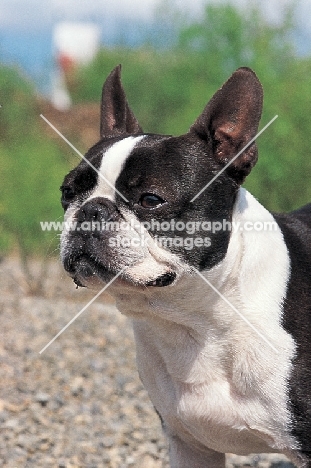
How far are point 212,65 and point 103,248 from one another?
36.8ft

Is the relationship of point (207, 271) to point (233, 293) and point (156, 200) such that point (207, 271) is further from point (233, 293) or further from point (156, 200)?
point (156, 200)

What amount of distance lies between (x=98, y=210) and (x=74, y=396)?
2767 mm

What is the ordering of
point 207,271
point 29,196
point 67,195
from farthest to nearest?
1. point 29,196
2. point 67,195
3. point 207,271

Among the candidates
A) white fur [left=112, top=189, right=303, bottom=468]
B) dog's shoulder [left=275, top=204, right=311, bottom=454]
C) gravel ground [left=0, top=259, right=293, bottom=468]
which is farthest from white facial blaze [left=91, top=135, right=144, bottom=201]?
gravel ground [left=0, top=259, right=293, bottom=468]

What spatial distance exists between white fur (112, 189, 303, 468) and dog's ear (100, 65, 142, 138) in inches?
30.8

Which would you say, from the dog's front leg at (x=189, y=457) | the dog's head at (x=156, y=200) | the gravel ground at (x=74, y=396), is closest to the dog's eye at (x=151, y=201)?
the dog's head at (x=156, y=200)

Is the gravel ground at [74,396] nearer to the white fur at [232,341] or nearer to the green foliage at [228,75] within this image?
the white fur at [232,341]

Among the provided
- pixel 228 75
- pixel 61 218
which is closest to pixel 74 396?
pixel 61 218

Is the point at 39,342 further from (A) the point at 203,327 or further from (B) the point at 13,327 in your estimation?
(A) the point at 203,327

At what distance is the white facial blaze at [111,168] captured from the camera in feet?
10.4

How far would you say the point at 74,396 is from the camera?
5598mm

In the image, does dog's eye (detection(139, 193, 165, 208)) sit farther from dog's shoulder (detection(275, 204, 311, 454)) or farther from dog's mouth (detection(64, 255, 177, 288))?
dog's shoulder (detection(275, 204, 311, 454))

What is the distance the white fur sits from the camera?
3252mm

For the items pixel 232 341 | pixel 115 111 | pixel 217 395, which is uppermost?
pixel 115 111
